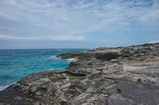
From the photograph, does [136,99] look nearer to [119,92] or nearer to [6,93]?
[119,92]

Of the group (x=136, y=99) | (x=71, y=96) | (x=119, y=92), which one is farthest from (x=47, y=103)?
(x=136, y=99)

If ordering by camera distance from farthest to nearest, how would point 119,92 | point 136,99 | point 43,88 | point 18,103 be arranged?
point 43,88, point 18,103, point 119,92, point 136,99

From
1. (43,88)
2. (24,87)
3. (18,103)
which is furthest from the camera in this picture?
(24,87)

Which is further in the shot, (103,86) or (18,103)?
(103,86)

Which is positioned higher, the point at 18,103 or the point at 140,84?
the point at 140,84

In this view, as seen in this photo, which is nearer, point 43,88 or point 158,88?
point 158,88

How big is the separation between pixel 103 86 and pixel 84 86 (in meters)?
1.04

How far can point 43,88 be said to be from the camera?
27.9 ft

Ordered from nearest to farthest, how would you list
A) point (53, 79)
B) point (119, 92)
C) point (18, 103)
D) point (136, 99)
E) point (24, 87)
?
point (136, 99)
point (119, 92)
point (18, 103)
point (24, 87)
point (53, 79)

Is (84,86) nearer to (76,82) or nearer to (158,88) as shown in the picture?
(76,82)

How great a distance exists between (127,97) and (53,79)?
17.3ft

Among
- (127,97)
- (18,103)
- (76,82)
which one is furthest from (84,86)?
(18,103)

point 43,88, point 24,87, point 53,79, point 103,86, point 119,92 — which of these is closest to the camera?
point 119,92

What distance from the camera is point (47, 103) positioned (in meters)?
7.06
